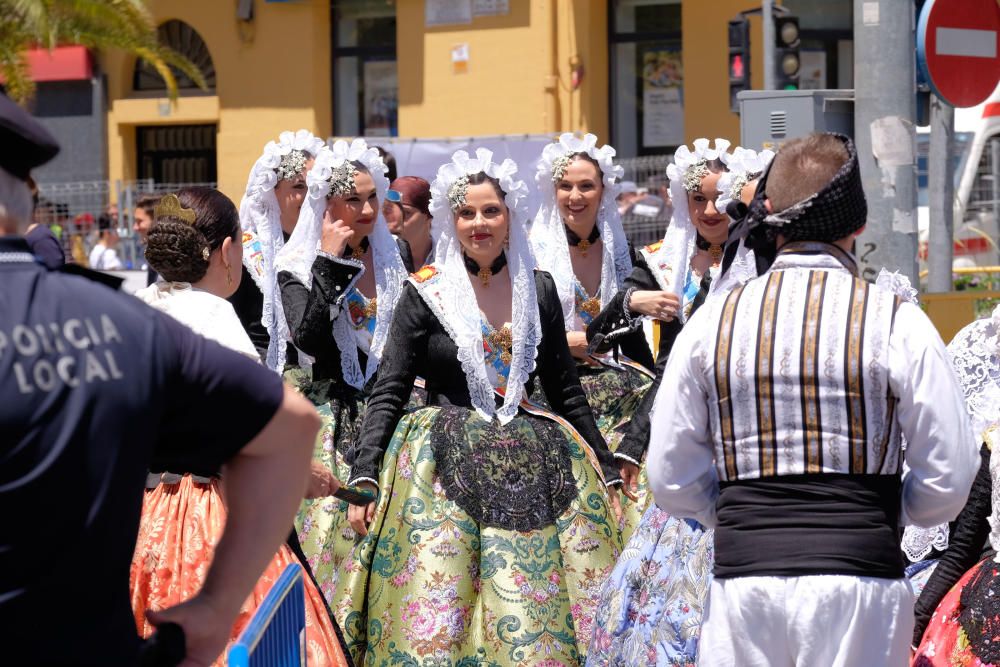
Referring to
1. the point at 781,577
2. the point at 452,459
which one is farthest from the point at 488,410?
the point at 781,577

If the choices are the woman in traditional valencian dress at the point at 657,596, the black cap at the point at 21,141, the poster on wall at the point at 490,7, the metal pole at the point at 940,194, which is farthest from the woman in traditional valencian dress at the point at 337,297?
the poster on wall at the point at 490,7

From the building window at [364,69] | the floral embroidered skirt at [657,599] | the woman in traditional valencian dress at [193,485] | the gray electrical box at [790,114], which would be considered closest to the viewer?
the woman in traditional valencian dress at [193,485]

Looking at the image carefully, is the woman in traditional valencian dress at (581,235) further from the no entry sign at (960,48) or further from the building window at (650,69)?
the building window at (650,69)

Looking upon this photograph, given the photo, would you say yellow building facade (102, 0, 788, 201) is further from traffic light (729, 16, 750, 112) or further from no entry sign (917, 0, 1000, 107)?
no entry sign (917, 0, 1000, 107)

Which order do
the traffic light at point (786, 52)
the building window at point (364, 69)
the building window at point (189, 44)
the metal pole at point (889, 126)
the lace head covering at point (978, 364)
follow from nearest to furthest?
the lace head covering at point (978, 364) → the metal pole at point (889, 126) → the traffic light at point (786, 52) → the building window at point (364, 69) → the building window at point (189, 44)

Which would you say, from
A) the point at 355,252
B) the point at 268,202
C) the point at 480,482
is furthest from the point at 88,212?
the point at 480,482

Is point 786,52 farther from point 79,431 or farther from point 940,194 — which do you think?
point 79,431

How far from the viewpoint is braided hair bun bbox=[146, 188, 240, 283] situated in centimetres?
474

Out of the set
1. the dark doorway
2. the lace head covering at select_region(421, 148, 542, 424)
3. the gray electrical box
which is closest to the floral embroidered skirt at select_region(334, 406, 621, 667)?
the lace head covering at select_region(421, 148, 542, 424)

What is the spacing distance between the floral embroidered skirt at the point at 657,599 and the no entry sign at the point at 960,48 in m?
3.53

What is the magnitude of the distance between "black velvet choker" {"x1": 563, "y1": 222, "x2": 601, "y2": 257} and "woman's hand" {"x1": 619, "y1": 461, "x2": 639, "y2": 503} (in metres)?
1.71

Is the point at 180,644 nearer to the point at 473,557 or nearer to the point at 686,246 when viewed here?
the point at 473,557

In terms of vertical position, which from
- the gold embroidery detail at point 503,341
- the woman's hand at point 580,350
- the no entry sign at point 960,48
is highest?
the no entry sign at point 960,48

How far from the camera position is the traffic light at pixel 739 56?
13.7m
